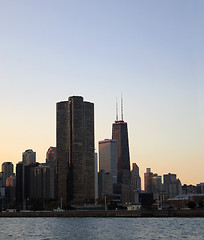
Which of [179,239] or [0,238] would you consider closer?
[179,239]

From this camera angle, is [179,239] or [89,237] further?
[89,237]

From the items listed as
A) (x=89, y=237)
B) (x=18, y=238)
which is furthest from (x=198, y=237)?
(x=18, y=238)

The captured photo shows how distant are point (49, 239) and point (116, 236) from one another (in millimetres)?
17939

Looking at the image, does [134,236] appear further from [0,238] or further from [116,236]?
[0,238]

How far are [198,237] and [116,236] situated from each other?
69.5 feet

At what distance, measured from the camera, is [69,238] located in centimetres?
12294

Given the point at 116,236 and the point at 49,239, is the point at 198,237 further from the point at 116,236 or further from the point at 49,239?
the point at 49,239

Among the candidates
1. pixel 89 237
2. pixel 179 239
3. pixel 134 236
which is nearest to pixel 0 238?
pixel 89 237

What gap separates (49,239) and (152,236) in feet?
88.7

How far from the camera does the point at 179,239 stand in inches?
4660

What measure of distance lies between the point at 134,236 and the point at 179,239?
510 inches

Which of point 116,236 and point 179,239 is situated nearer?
point 179,239

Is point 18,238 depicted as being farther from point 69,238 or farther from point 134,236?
point 134,236

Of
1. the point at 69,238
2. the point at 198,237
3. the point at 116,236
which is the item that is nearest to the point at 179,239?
the point at 198,237
